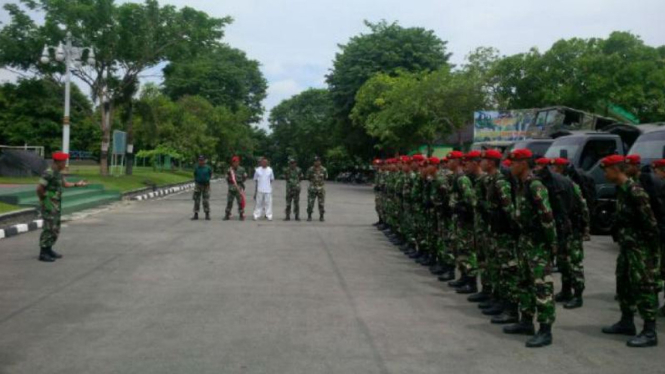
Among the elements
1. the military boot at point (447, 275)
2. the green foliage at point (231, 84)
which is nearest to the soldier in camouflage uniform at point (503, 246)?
the military boot at point (447, 275)

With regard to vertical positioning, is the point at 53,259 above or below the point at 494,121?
below

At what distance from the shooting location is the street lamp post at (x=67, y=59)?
A: 87.6 feet

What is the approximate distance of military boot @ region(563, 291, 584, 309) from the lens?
319 inches

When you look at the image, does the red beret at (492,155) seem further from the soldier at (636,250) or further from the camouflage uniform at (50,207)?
the camouflage uniform at (50,207)

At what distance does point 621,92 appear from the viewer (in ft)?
104

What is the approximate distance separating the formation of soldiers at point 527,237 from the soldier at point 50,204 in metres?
5.72

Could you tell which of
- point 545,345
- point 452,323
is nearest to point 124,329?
point 452,323

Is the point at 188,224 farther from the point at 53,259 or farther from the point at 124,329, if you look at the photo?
the point at 124,329

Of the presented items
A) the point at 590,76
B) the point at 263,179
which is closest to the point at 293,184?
the point at 263,179

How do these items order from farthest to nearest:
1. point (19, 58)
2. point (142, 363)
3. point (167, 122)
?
point (167, 122), point (19, 58), point (142, 363)

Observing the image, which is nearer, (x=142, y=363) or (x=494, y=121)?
(x=142, y=363)

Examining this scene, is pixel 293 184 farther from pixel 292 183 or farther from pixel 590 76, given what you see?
pixel 590 76

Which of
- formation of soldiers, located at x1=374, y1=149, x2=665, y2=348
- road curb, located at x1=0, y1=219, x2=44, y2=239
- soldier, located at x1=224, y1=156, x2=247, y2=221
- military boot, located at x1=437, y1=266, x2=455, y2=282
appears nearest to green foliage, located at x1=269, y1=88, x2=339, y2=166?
soldier, located at x1=224, y1=156, x2=247, y2=221

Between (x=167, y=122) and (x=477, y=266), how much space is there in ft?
126
